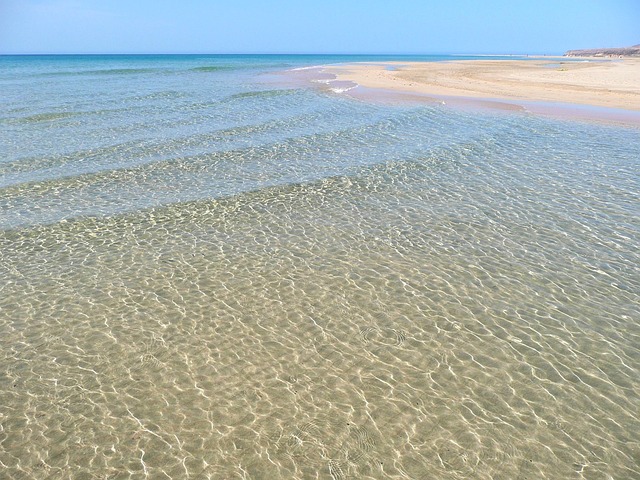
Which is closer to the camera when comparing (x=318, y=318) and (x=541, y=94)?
(x=318, y=318)

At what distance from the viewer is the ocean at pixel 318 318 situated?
5520 millimetres

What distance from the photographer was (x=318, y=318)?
808 centimetres

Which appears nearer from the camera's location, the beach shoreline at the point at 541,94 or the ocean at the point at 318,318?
the ocean at the point at 318,318

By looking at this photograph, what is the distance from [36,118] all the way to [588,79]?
5149 cm

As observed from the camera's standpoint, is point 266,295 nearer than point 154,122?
Yes

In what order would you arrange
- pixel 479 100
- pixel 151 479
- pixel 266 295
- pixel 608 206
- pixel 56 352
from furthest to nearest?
1. pixel 479 100
2. pixel 608 206
3. pixel 266 295
4. pixel 56 352
5. pixel 151 479

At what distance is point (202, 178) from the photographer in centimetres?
1579

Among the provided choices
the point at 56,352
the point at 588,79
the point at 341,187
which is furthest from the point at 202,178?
the point at 588,79

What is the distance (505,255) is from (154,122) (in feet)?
68.6

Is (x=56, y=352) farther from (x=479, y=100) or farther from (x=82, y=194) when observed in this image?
(x=479, y=100)

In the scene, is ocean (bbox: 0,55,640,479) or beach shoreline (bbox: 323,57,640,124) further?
beach shoreline (bbox: 323,57,640,124)

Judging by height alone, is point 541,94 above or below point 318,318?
below

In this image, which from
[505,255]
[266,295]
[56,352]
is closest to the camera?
[56,352]

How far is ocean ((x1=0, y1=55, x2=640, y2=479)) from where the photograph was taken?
552cm
